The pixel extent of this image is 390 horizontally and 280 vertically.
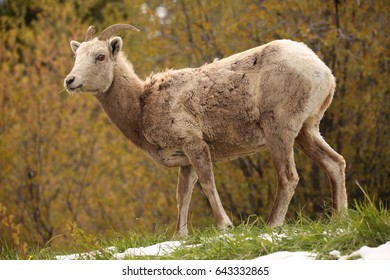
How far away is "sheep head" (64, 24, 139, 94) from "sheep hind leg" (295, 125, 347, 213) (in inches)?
93.2

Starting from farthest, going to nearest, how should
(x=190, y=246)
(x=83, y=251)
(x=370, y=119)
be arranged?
(x=370, y=119) → (x=83, y=251) → (x=190, y=246)

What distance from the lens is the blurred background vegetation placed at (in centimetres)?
1549

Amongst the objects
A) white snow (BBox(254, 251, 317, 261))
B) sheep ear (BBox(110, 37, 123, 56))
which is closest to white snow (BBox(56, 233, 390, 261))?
white snow (BBox(254, 251, 317, 261))

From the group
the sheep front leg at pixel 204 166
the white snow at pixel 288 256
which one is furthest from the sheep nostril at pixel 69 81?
the white snow at pixel 288 256

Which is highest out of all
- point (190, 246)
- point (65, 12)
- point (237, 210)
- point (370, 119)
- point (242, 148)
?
point (65, 12)

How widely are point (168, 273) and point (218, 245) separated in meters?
0.56

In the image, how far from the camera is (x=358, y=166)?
15367 millimetres

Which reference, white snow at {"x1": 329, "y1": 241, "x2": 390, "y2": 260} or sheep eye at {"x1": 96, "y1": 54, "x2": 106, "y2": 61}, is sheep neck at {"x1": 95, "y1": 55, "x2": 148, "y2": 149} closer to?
sheep eye at {"x1": 96, "y1": 54, "x2": 106, "y2": 61}

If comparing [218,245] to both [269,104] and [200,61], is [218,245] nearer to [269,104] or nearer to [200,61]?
[269,104]

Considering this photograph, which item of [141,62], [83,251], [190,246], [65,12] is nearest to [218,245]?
[190,246]

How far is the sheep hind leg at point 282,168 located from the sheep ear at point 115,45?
205 cm

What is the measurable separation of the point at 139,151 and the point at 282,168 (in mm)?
10152

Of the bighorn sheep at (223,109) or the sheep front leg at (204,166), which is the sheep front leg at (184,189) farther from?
the sheep front leg at (204,166)

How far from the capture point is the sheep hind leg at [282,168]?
843 centimetres
